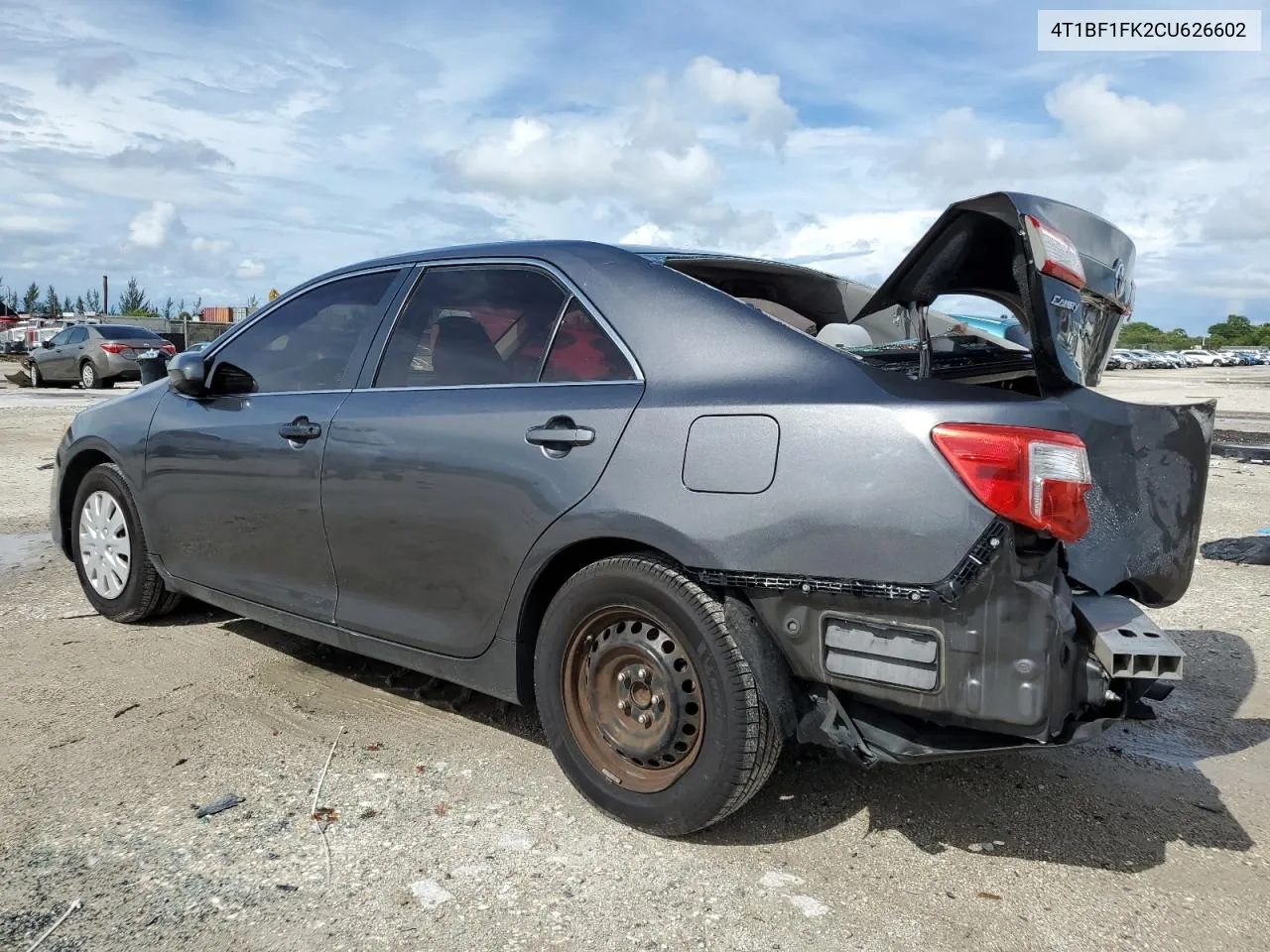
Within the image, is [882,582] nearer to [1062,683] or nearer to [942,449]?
[942,449]

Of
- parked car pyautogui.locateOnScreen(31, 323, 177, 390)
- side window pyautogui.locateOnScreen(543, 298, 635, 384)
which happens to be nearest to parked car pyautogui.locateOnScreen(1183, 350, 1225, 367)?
parked car pyautogui.locateOnScreen(31, 323, 177, 390)

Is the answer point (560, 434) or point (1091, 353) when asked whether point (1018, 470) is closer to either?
point (1091, 353)

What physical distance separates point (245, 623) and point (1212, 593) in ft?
16.9

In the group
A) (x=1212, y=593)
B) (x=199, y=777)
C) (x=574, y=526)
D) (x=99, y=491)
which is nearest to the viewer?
(x=574, y=526)

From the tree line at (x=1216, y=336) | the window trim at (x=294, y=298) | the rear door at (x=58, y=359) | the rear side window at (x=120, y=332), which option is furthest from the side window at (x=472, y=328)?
the tree line at (x=1216, y=336)

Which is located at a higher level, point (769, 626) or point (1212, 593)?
point (769, 626)

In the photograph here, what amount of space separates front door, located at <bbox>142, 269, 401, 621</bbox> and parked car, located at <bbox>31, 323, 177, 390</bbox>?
1891 cm

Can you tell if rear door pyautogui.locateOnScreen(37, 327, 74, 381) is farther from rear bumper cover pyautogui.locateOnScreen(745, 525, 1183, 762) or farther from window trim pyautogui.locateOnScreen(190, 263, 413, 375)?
rear bumper cover pyautogui.locateOnScreen(745, 525, 1183, 762)

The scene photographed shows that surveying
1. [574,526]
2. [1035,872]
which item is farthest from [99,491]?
[1035,872]

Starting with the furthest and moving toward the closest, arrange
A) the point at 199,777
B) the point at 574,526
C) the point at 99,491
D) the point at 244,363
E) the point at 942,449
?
the point at 99,491
the point at 244,363
the point at 199,777
the point at 574,526
the point at 942,449

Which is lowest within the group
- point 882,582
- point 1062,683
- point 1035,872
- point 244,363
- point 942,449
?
point 1035,872

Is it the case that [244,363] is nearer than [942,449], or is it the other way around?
[942,449]

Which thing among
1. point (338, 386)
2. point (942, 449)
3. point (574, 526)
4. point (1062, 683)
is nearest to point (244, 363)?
point (338, 386)

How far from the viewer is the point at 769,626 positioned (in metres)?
2.68
